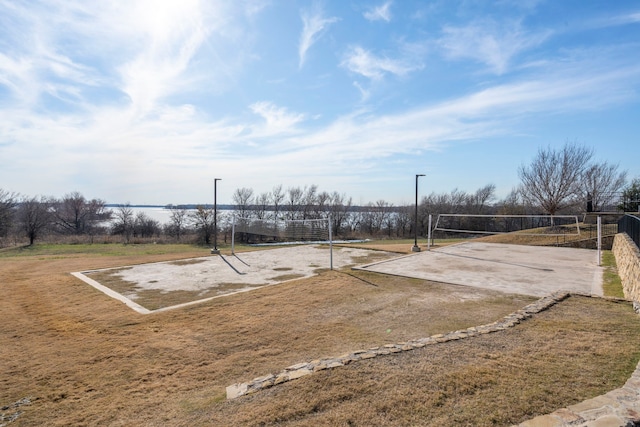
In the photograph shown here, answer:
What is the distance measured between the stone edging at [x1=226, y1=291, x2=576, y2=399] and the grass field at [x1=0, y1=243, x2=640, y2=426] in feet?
0.44

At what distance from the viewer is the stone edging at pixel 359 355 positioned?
3.38 m

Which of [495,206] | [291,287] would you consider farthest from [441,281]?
[495,206]

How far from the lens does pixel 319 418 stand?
8.91ft

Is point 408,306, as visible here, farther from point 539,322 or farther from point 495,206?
point 495,206

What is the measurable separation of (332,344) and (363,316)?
1331 mm

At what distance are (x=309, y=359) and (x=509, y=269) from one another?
763 centimetres

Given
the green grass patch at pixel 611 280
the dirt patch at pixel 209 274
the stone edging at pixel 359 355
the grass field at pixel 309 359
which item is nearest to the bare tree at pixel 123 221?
the dirt patch at pixel 209 274

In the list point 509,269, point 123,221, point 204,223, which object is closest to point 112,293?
point 509,269

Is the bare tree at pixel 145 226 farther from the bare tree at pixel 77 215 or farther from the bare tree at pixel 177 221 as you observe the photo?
the bare tree at pixel 77 215

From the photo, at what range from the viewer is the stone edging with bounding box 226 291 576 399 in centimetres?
338

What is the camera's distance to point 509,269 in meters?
9.27

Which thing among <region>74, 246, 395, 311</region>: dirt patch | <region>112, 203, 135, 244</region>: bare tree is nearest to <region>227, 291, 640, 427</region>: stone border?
<region>74, 246, 395, 311</region>: dirt patch

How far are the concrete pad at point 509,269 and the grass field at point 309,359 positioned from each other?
1.07 m

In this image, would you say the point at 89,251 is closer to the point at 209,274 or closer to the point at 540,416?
the point at 209,274
